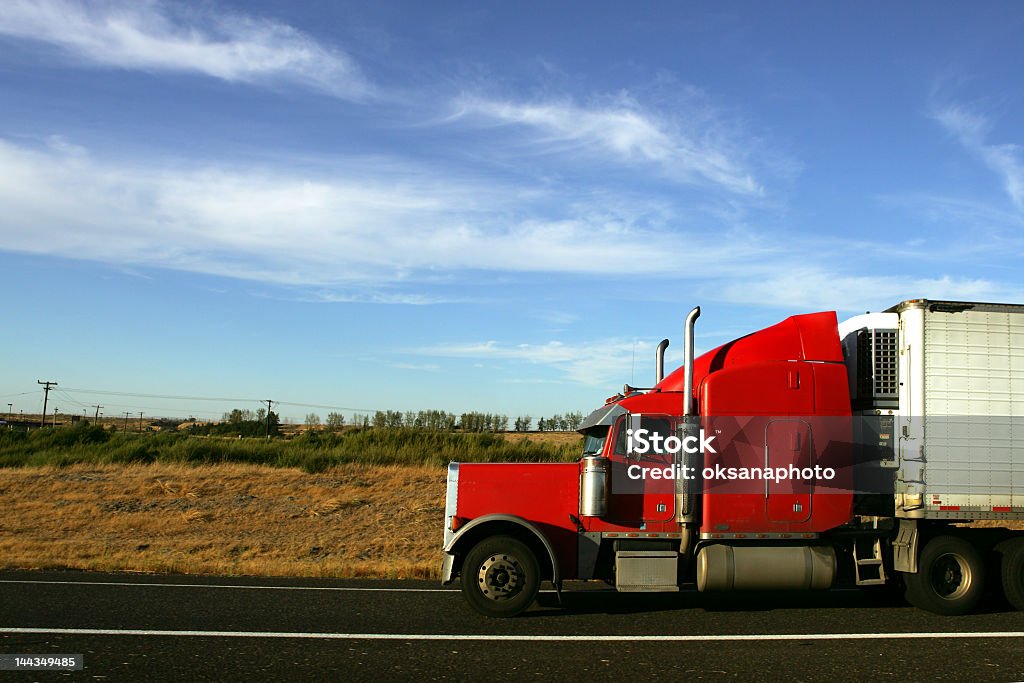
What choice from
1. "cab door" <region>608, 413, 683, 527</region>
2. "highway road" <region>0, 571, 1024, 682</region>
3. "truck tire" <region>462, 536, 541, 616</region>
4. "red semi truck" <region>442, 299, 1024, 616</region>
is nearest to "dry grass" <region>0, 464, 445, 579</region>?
"highway road" <region>0, 571, 1024, 682</region>

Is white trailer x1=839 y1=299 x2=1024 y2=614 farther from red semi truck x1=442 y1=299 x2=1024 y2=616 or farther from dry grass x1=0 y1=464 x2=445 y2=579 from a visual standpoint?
dry grass x1=0 y1=464 x2=445 y2=579

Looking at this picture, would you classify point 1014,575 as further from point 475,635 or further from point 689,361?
point 475,635

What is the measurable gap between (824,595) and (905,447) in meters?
2.71

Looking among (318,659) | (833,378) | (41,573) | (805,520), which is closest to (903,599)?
(805,520)

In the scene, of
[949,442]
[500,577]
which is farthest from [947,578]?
[500,577]

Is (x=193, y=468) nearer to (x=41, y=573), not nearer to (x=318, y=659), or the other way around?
(x=41, y=573)

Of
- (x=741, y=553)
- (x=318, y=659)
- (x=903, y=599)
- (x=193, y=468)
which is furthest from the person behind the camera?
(x=193, y=468)

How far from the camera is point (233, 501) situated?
80.8 feet

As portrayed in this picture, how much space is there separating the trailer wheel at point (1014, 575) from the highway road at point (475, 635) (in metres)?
0.25

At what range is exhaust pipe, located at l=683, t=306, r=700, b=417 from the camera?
1002 centimetres

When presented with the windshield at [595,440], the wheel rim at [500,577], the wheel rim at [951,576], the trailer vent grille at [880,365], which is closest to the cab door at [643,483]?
the windshield at [595,440]

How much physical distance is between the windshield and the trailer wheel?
5.05 metres

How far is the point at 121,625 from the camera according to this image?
8.73 meters

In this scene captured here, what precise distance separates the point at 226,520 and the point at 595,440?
1460 centimetres
